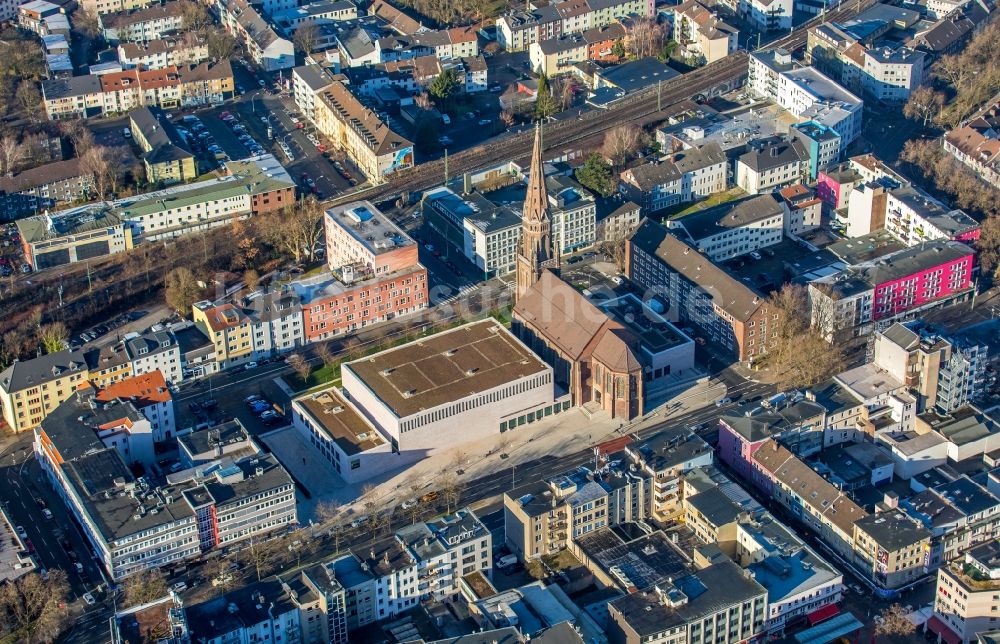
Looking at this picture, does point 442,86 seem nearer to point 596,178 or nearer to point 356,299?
point 596,178

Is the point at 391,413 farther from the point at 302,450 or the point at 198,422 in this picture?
the point at 198,422

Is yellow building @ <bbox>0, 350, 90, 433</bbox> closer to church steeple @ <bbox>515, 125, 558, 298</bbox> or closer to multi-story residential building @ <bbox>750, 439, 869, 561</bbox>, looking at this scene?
church steeple @ <bbox>515, 125, 558, 298</bbox>

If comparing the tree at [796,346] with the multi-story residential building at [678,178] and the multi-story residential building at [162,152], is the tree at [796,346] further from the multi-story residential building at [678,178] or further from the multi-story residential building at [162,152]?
the multi-story residential building at [162,152]

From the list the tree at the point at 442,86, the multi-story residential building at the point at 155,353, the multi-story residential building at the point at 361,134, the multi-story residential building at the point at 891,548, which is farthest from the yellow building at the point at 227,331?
the multi-story residential building at the point at 891,548

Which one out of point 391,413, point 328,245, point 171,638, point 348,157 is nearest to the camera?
point 171,638

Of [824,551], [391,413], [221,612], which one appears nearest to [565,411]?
[391,413]

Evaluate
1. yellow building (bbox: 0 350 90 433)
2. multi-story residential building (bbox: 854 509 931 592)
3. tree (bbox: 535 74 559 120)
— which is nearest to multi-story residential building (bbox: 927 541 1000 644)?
multi-story residential building (bbox: 854 509 931 592)
